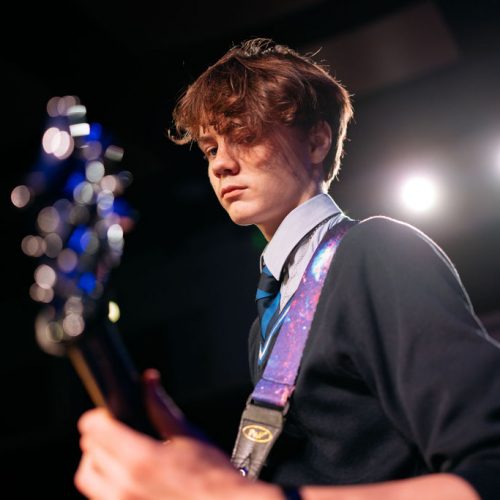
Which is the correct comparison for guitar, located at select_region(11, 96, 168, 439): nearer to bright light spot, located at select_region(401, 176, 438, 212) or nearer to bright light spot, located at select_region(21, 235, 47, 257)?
bright light spot, located at select_region(21, 235, 47, 257)

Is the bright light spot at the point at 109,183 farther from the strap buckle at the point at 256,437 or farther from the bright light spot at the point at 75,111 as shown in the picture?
the strap buckle at the point at 256,437

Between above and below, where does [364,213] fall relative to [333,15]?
below

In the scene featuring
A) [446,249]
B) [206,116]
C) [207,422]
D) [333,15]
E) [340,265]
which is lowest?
[207,422]

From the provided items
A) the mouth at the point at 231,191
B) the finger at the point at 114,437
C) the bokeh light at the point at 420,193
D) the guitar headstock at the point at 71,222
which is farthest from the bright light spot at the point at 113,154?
the bokeh light at the point at 420,193

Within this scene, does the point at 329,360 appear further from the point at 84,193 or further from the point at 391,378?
the point at 84,193

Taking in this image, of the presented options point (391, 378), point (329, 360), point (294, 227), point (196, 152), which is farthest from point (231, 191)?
point (196, 152)

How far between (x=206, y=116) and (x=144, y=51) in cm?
274

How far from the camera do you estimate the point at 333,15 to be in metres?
3.98

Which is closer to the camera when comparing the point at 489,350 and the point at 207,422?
the point at 489,350

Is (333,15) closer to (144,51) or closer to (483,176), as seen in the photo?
(144,51)

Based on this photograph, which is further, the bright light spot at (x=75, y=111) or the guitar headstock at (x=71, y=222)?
the bright light spot at (x=75, y=111)

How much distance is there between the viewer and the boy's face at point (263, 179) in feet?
4.98

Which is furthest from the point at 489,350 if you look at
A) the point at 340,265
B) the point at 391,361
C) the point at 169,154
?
the point at 169,154

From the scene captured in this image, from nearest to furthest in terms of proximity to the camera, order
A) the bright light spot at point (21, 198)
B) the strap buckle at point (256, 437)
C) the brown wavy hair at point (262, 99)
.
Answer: the bright light spot at point (21, 198) → the strap buckle at point (256, 437) → the brown wavy hair at point (262, 99)
